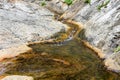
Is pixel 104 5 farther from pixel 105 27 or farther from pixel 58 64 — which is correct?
pixel 58 64

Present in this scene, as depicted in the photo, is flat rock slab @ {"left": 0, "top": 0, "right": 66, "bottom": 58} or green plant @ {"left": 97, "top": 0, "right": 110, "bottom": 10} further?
green plant @ {"left": 97, "top": 0, "right": 110, "bottom": 10}

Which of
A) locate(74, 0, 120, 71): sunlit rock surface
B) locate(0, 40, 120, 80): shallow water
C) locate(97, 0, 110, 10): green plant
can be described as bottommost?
locate(0, 40, 120, 80): shallow water

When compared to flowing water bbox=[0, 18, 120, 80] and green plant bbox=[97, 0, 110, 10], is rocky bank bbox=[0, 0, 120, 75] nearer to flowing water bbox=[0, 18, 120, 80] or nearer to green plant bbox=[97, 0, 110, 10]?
green plant bbox=[97, 0, 110, 10]

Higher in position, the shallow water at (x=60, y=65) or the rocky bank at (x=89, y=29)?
the rocky bank at (x=89, y=29)

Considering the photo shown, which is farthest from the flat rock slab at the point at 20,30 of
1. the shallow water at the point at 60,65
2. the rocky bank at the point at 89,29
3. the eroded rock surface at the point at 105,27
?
the eroded rock surface at the point at 105,27

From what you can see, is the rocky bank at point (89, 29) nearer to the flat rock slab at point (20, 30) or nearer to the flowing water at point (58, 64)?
the flat rock slab at point (20, 30)

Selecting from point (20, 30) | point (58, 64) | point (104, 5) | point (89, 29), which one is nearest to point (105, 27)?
point (89, 29)

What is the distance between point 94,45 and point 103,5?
A: 23.7 feet

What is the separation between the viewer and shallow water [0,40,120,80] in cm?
1413

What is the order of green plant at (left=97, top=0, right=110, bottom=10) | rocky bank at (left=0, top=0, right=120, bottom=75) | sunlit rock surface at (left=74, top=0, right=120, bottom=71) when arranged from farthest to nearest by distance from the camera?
1. green plant at (left=97, top=0, right=110, bottom=10)
2. rocky bank at (left=0, top=0, right=120, bottom=75)
3. sunlit rock surface at (left=74, top=0, right=120, bottom=71)

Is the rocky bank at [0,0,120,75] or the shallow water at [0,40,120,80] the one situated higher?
the rocky bank at [0,0,120,75]

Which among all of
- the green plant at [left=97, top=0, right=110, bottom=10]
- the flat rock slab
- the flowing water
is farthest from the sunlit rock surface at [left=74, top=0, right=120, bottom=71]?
the flat rock slab

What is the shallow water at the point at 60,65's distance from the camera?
14133mm

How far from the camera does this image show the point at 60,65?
15703 mm
